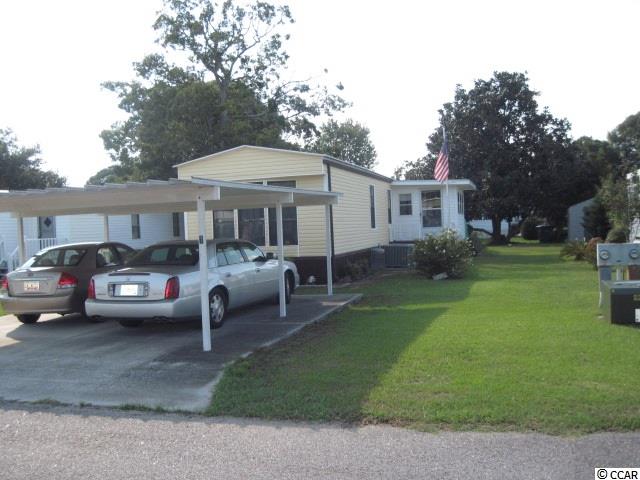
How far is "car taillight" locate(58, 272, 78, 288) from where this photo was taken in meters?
9.85

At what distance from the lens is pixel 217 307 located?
930 cm

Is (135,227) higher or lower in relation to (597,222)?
higher

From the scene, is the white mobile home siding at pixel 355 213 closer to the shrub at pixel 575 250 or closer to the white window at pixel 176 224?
the shrub at pixel 575 250

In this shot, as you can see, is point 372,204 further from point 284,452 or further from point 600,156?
point 600,156

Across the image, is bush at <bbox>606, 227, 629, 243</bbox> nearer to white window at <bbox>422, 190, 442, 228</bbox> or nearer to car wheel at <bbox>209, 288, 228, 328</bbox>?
white window at <bbox>422, 190, 442, 228</bbox>

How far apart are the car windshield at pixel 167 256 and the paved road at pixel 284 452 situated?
4.19 meters

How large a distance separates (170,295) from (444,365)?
3944mm

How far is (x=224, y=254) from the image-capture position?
9.85 metres

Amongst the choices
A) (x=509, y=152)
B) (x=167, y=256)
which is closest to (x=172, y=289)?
(x=167, y=256)

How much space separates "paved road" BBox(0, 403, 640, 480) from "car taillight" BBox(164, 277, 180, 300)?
10.3ft

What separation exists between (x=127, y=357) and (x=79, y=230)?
16898 millimetres

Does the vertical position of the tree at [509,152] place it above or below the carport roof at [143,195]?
above

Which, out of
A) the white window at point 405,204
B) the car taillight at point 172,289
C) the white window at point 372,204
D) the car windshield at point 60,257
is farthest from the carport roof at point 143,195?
the white window at point 405,204

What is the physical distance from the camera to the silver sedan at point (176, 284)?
846cm
